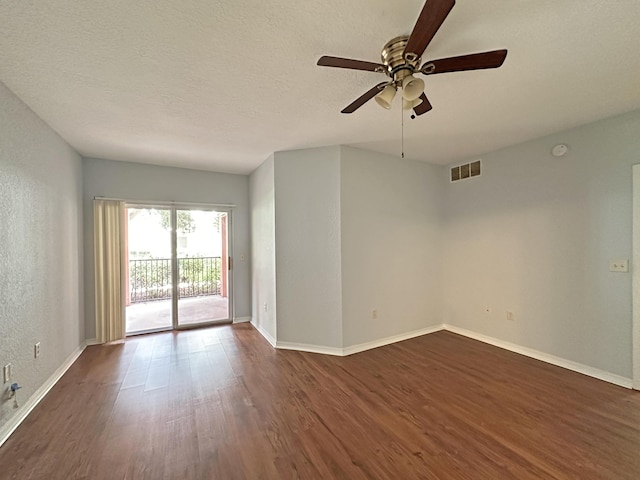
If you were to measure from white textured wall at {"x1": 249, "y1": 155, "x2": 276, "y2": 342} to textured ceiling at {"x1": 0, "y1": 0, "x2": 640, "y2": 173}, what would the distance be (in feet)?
2.96

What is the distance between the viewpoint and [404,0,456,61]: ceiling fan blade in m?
1.08

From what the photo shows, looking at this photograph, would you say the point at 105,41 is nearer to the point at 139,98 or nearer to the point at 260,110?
→ the point at 139,98

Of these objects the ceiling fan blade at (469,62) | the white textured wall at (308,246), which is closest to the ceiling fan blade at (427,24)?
the ceiling fan blade at (469,62)

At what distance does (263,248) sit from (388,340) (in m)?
2.25

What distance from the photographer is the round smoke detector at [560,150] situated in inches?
116

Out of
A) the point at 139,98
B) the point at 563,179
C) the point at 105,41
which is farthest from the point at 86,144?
the point at 563,179

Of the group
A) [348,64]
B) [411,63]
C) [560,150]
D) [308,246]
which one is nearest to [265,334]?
[308,246]

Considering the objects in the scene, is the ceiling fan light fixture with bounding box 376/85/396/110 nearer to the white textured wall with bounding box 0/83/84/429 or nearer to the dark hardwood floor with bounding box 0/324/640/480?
the dark hardwood floor with bounding box 0/324/640/480

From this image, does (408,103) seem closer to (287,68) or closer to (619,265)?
(287,68)

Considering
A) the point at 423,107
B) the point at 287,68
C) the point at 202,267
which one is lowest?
the point at 202,267

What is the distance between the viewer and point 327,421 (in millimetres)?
2068

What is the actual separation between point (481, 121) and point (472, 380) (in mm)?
2641

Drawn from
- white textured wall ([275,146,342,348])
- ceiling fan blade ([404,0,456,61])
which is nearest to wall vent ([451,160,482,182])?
white textured wall ([275,146,342,348])

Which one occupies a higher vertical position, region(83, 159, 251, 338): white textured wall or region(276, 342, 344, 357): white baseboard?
region(83, 159, 251, 338): white textured wall
